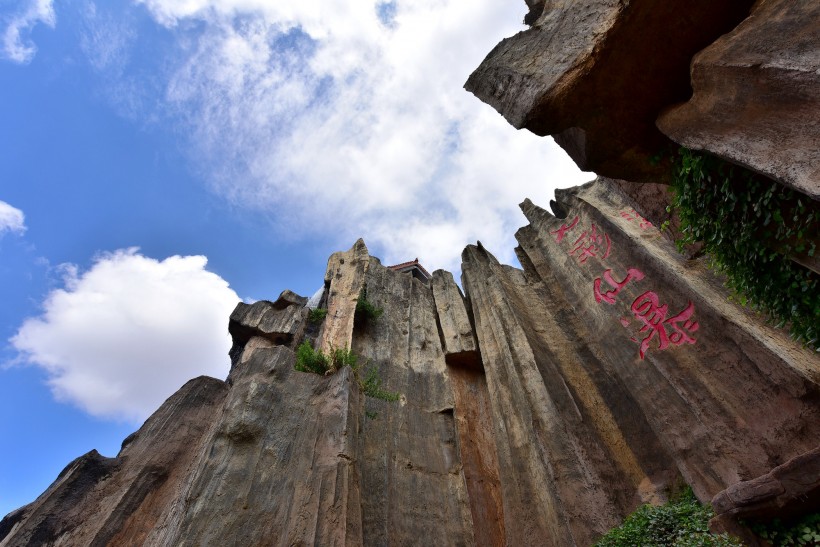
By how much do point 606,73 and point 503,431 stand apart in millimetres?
8527

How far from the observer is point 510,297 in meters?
14.6

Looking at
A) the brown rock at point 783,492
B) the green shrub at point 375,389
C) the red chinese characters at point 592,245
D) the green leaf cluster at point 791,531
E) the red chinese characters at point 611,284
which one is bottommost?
the green leaf cluster at point 791,531

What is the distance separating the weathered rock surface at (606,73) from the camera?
4746 millimetres

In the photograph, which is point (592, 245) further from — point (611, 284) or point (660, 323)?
point (660, 323)

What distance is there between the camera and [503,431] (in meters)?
10.5

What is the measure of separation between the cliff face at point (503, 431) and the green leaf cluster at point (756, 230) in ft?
6.03

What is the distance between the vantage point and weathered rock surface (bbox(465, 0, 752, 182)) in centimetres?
475

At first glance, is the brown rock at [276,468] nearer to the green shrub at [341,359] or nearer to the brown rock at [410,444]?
the green shrub at [341,359]

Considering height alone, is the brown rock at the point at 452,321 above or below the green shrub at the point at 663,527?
above

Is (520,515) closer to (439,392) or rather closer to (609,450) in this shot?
(609,450)

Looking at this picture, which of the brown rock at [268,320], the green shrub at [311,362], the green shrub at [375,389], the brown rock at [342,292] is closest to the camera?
the green shrub at [311,362]

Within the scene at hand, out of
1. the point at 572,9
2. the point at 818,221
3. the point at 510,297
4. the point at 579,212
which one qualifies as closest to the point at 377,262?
the point at 510,297

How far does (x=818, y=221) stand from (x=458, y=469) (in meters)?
8.85

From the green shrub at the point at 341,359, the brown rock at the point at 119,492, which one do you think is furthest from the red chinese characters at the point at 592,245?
the brown rock at the point at 119,492
